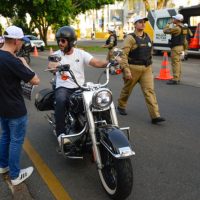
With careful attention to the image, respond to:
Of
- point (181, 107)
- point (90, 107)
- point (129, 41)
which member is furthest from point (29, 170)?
point (181, 107)

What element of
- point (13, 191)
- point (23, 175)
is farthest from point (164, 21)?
point (13, 191)

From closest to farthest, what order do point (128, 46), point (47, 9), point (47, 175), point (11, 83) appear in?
point (11, 83), point (47, 175), point (128, 46), point (47, 9)

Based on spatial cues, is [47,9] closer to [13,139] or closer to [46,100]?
[46,100]

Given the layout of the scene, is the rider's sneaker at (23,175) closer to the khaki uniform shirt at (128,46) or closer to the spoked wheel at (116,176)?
the spoked wheel at (116,176)

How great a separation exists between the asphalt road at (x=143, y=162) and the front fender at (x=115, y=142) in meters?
0.58

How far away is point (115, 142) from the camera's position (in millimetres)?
3410

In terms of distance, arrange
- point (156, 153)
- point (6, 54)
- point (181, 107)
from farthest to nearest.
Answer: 1. point (181, 107)
2. point (156, 153)
3. point (6, 54)

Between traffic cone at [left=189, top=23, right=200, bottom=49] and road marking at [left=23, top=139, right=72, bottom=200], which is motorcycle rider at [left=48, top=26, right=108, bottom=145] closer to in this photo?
road marking at [left=23, top=139, right=72, bottom=200]

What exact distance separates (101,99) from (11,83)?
0.93 metres

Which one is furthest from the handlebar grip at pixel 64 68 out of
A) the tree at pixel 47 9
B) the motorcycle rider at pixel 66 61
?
the tree at pixel 47 9

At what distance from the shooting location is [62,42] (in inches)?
175

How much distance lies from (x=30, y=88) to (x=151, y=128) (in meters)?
2.77

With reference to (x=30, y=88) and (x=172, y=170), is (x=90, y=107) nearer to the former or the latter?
(x=30, y=88)

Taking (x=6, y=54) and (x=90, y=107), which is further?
(x=90, y=107)
